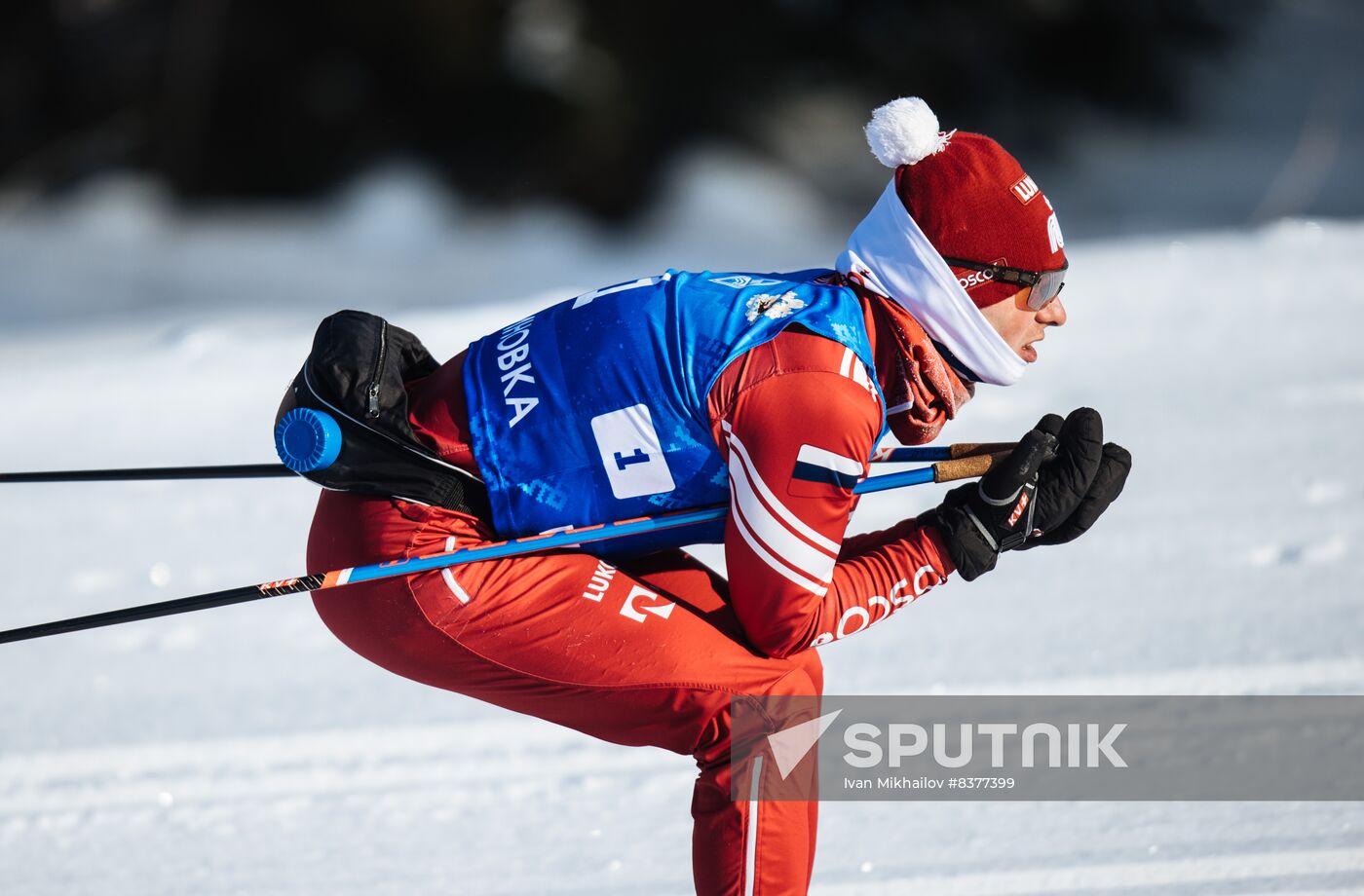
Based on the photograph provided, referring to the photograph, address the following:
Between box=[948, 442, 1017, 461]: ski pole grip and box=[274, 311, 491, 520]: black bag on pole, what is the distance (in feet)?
2.61

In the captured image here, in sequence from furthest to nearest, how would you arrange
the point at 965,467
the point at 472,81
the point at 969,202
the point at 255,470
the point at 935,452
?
the point at 472,81, the point at 255,470, the point at 935,452, the point at 965,467, the point at 969,202

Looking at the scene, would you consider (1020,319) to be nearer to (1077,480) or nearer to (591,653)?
(1077,480)

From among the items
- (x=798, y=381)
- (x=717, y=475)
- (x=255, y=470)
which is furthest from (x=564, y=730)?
(x=798, y=381)

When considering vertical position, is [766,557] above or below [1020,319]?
below

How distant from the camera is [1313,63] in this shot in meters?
12.8

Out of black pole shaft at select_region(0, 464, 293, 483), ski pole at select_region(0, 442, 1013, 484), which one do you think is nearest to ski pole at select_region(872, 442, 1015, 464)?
ski pole at select_region(0, 442, 1013, 484)

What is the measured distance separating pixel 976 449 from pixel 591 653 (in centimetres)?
74

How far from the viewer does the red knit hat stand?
199 centimetres

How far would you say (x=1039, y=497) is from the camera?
206 centimetres

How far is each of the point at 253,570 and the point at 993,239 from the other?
8.61 feet

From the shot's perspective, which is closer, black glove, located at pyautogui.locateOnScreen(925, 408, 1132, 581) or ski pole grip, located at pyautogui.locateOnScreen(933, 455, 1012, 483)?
black glove, located at pyautogui.locateOnScreen(925, 408, 1132, 581)

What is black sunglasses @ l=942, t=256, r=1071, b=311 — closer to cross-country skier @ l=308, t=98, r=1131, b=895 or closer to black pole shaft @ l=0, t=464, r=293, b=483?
cross-country skier @ l=308, t=98, r=1131, b=895

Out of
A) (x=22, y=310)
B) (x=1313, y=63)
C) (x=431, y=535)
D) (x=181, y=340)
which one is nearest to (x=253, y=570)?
(x=181, y=340)

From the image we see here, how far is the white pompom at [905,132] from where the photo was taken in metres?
1.99
